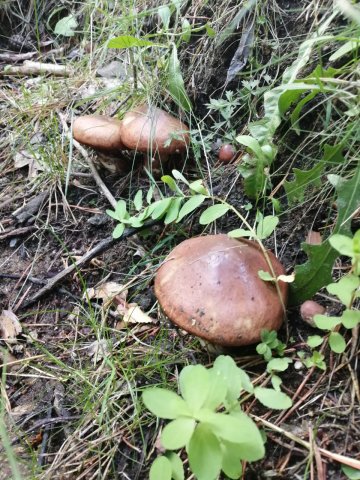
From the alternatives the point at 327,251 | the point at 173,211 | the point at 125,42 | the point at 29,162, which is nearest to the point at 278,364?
the point at 327,251

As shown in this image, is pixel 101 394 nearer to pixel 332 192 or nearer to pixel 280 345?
pixel 280 345

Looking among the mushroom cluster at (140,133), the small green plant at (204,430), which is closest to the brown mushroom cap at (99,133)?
the mushroom cluster at (140,133)

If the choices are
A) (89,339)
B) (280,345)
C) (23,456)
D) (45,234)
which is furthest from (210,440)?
(45,234)

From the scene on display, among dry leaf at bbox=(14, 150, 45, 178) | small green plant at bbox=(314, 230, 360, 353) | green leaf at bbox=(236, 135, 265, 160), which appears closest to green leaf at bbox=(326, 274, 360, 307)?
small green plant at bbox=(314, 230, 360, 353)

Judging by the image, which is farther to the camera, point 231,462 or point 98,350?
point 98,350

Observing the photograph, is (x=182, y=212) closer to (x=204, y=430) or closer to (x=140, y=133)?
(x=140, y=133)

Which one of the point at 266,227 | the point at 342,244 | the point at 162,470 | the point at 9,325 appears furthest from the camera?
the point at 9,325
